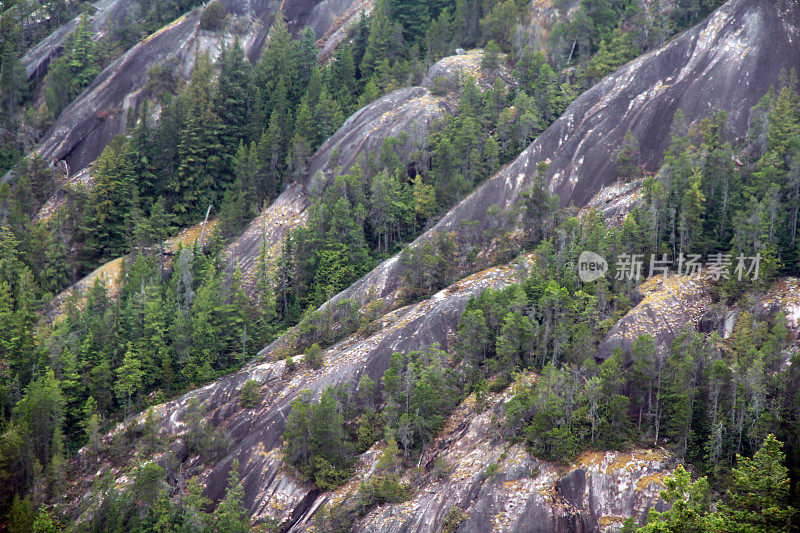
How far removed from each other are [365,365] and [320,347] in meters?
5.82

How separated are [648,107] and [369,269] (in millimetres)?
32184

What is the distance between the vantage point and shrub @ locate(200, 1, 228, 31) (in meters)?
102

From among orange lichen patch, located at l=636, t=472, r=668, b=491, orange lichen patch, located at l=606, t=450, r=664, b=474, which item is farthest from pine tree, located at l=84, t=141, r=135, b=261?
orange lichen patch, located at l=636, t=472, r=668, b=491

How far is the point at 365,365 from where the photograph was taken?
53.0 metres

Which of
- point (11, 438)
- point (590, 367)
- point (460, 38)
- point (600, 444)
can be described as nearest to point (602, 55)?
point (460, 38)

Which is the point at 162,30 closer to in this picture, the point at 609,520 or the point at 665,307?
the point at 665,307

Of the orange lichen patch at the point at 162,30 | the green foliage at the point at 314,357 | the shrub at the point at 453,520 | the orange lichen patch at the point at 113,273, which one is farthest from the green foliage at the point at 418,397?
the orange lichen patch at the point at 162,30

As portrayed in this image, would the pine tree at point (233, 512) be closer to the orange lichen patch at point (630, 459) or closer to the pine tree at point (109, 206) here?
the orange lichen patch at point (630, 459)

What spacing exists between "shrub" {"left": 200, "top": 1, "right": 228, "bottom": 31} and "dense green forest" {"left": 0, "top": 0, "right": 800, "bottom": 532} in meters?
10.1

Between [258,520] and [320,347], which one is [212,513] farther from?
[320,347]

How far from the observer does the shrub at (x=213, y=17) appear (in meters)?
102

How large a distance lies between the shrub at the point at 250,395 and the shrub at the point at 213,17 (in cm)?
6909

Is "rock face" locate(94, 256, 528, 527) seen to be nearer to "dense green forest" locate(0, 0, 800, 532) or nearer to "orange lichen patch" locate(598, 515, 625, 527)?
"dense green forest" locate(0, 0, 800, 532)

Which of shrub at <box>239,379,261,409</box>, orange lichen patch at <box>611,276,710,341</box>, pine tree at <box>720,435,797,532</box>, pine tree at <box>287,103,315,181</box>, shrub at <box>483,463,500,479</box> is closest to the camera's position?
pine tree at <box>720,435,797,532</box>
